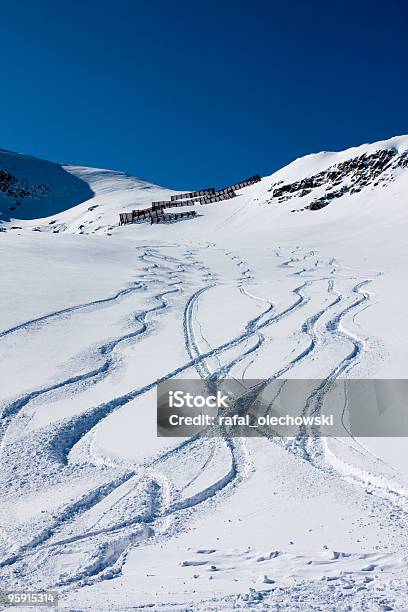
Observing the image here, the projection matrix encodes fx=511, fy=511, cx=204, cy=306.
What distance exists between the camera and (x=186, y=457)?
483cm

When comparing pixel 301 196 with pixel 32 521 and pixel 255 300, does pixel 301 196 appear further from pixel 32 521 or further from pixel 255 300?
pixel 32 521

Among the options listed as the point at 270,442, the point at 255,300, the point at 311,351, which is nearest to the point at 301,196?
the point at 255,300

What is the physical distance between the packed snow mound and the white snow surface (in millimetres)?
68525

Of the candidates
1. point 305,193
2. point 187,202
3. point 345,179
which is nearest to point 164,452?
point 345,179

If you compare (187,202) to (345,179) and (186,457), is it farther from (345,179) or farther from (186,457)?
(186,457)

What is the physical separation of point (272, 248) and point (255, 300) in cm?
1130

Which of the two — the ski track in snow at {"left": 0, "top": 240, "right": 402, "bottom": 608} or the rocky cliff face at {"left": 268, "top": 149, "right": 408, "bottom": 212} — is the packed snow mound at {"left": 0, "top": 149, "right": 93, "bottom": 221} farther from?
the ski track in snow at {"left": 0, "top": 240, "right": 402, "bottom": 608}

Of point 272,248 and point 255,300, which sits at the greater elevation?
point 272,248

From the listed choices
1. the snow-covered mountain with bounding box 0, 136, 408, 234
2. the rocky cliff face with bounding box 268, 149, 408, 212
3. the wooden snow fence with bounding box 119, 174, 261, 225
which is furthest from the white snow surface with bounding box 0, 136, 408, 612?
the wooden snow fence with bounding box 119, 174, 261, 225

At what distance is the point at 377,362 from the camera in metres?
7.04

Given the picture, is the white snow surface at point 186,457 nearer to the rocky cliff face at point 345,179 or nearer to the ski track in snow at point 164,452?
the ski track in snow at point 164,452

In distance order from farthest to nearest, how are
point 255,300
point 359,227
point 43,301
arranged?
point 359,227 < point 255,300 < point 43,301

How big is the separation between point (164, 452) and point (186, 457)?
237 millimetres

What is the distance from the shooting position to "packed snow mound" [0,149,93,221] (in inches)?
3179
